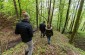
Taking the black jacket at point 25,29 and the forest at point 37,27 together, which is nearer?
Answer: the black jacket at point 25,29

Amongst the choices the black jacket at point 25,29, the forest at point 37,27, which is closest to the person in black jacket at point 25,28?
the black jacket at point 25,29

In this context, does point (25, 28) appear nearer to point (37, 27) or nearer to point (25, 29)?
point (25, 29)

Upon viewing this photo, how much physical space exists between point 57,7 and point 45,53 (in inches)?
960

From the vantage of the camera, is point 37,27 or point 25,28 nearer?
point 25,28

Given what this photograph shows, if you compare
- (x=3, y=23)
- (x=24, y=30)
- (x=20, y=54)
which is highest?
(x=24, y=30)

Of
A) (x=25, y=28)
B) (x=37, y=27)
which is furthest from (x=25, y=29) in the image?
(x=37, y=27)

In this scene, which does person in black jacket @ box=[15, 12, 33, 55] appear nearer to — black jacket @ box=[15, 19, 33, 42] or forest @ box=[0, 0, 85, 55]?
black jacket @ box=[15, 19, 33, 42]

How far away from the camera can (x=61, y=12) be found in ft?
120

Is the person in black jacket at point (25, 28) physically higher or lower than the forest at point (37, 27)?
higher

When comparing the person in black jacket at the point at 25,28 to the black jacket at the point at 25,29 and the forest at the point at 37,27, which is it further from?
the forest at the point at 37,27

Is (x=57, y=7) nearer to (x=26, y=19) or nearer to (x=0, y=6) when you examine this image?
(x=0, y=6)

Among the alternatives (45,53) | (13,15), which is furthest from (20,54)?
(13,15)

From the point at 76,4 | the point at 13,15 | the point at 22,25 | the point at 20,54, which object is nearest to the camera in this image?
→ the point at 22,25

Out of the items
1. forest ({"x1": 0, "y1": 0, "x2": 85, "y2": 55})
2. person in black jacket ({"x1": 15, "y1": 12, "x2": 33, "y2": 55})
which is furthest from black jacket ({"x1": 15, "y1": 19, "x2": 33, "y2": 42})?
forest ({"x1": 0, "y1": 0, "x2": 85, "y2": 55})
